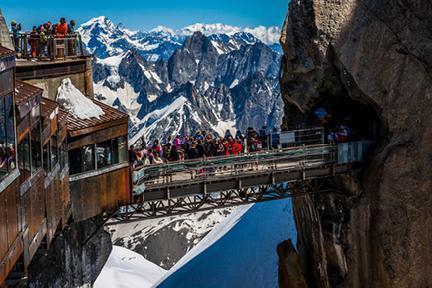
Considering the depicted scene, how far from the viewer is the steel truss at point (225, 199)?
3228 cm

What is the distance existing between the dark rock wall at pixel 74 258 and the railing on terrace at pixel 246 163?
10.7 feet

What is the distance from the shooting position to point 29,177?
16094 mm

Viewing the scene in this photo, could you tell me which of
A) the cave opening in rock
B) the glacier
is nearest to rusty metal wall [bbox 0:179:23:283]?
the cave opening in rock

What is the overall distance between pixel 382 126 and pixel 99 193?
18.6 m

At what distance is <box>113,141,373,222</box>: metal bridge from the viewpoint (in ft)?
103

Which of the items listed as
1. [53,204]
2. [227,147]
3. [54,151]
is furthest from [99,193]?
[227,147]

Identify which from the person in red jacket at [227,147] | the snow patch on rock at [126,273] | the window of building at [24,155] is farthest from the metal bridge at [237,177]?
the snow patch on rock at [126,273]

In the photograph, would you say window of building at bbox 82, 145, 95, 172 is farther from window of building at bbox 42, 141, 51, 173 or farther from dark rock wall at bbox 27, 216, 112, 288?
window of building at bbox 42, 141, 51, 173

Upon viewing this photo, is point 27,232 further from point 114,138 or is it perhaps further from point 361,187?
point 361,187

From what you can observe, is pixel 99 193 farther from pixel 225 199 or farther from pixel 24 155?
pixel 24 155

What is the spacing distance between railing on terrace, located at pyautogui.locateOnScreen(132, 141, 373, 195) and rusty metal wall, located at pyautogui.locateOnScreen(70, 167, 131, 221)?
53.1 inches

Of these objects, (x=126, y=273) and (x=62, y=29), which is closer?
(x=62, y=29)

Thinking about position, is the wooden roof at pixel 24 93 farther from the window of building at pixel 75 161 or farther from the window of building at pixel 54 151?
the window of building at pixel 75 161

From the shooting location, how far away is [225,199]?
34.7 meters
